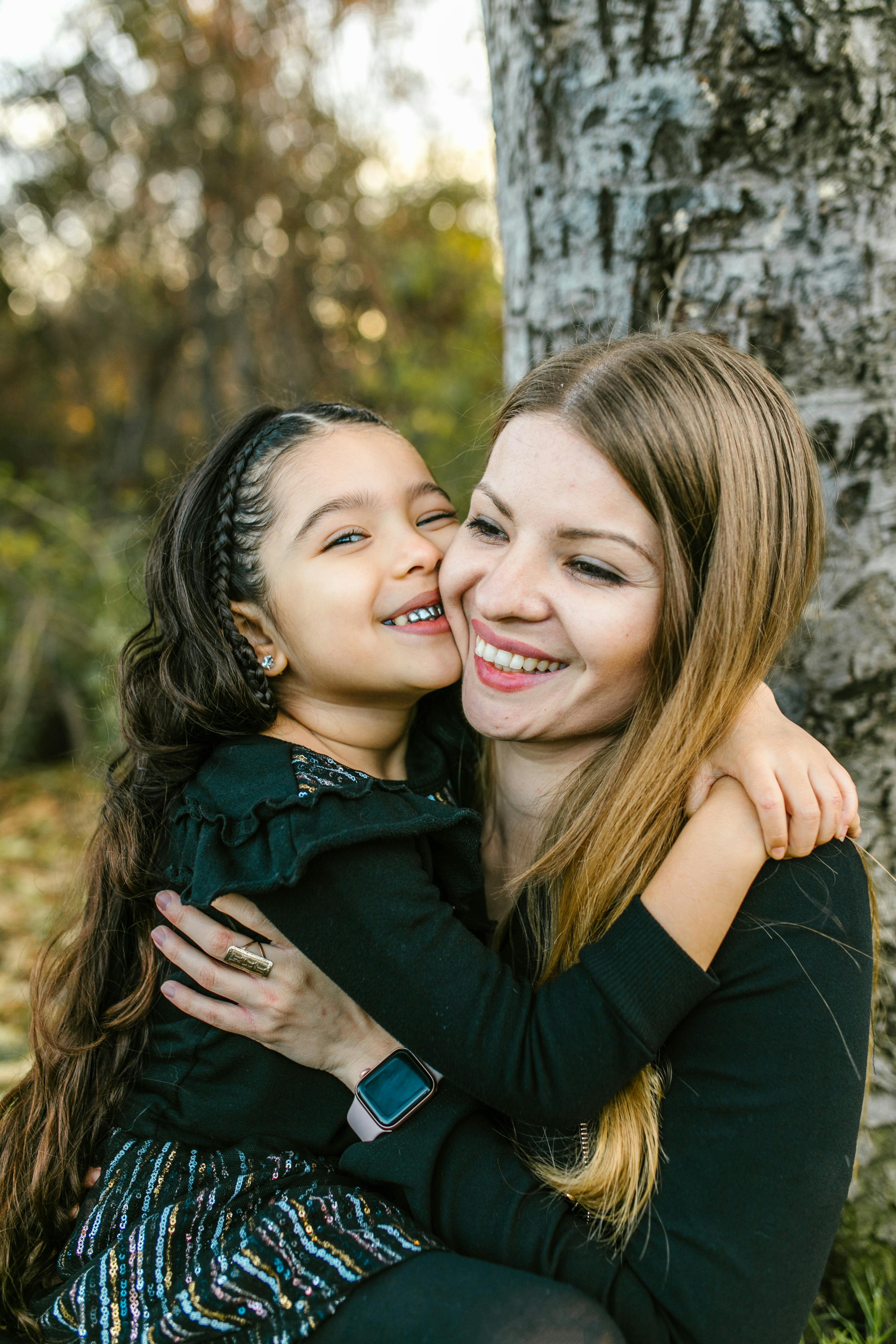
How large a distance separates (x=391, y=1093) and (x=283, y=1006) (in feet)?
0.79

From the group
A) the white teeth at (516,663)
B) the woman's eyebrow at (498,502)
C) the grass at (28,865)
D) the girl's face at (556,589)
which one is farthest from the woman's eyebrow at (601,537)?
the grass at (28,865)

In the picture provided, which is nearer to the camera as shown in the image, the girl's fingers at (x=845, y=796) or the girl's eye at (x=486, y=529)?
the girl's fingers at (x=845, y=796)

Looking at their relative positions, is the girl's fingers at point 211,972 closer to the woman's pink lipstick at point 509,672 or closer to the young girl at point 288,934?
the young girl at point 288,934

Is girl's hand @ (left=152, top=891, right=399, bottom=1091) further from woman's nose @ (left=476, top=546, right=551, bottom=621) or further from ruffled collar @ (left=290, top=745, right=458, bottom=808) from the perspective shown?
woman's nose @ (left=476, top=546, right=551, bottom=621)

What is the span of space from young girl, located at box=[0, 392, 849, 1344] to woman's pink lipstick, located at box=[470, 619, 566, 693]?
27 mm

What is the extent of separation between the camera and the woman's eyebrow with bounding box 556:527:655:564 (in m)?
1.58

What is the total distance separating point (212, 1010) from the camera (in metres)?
1.75

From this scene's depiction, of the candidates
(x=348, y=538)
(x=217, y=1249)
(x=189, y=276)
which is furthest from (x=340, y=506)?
(x=189, y=276)

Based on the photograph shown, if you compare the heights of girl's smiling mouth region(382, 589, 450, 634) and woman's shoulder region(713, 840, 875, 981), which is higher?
girl's smiling mouth region(382, 589, 450, 634)

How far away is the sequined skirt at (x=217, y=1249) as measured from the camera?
4.61 ft

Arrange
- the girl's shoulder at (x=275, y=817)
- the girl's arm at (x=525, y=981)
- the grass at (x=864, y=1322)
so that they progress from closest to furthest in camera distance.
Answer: the girl's arm at (x=525, y=981) < the girl's shoulder at (x=275, y=817) < the grass at (x=864, y=1322)

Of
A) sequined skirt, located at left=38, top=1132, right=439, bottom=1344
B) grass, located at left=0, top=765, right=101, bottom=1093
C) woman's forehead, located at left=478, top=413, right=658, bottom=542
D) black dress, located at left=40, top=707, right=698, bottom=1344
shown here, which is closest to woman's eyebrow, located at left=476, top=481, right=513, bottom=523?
woman's forehead, located at left=478, top=413, right=658, bottom=542

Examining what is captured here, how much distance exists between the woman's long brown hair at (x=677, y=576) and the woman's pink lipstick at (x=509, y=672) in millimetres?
187

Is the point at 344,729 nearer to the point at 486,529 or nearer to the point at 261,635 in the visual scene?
the point at 261,635
